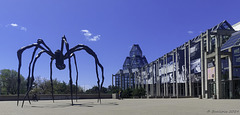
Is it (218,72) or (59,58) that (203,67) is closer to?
(218,72)

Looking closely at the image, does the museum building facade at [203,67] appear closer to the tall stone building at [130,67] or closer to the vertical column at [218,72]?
the vertical column at [218,72]

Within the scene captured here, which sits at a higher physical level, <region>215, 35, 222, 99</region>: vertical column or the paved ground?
<region>215, 35, 222, 99</region>: vertical column

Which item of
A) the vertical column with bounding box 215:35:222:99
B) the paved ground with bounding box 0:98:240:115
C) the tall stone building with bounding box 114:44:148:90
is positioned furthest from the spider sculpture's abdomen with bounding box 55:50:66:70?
the tall stone building with bounding box 114:44:148:90

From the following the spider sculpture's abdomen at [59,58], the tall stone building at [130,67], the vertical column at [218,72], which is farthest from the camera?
the tall stone building at [130,67]

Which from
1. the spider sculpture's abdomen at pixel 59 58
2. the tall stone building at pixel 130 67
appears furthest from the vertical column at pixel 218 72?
the tall stone building at pixel 130 67

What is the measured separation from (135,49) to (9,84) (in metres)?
42.1

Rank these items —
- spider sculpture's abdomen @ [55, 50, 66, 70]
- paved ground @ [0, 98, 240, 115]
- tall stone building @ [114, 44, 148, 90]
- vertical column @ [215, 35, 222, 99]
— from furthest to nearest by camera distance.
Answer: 1. tall stone building @ [114, 44, 148, 90]
2. vertical column @ [215, 35, 222, 99]
3. spider sculpture's abdomen @ [55, 50, 66, 70]
4. paved ground @ [0, 98, 240, 115]

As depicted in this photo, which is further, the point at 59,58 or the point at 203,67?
the point at 203,67

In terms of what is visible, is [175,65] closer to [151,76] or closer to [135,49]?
[151,76]

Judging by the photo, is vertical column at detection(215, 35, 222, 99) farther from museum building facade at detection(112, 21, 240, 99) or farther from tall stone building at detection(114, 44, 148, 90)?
tall stone building at detection(114, 44, 148, 90)

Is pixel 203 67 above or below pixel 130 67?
below

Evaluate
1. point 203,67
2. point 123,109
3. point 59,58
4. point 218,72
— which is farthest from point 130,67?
point 123,109

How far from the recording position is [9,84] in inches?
2638

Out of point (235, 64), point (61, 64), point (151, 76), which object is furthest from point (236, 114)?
point (151, 76)
